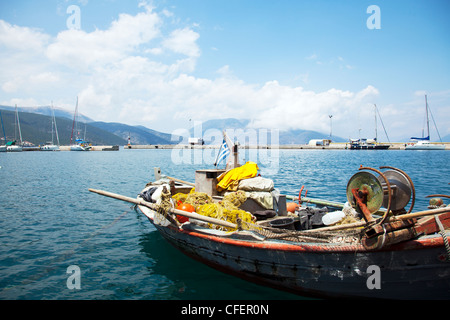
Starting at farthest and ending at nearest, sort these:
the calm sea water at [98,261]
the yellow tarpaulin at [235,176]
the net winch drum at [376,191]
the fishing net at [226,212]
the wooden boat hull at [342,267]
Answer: the yellow tarpaulin at [235,176] < the fishing net at [226,212] < the calm sea water at [98,261] < the net winch drum at [376,191] < the wooden boat hull at [342,267]

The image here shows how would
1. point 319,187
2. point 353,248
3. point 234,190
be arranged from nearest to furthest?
point 353,248 → point 234,190 → point 319,187

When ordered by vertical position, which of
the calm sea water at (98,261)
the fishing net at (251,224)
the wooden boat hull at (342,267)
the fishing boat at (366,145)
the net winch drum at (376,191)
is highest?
the fishing boat at (366,145)

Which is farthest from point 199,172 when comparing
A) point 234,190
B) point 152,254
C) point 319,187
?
point 319,187

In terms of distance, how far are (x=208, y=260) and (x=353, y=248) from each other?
4.14 metres

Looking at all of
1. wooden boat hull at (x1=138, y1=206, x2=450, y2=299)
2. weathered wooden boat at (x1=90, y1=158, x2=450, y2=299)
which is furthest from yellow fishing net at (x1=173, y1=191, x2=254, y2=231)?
wooden boat hull at (x1=138, y1=206, x2=450, y2=299)

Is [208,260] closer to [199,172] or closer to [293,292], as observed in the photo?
[293,292]

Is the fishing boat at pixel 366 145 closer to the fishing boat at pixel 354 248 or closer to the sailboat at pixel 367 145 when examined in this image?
the sailboat at pixel 367 145

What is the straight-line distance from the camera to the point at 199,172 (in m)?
10.7

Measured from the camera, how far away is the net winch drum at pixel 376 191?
18.3 ft

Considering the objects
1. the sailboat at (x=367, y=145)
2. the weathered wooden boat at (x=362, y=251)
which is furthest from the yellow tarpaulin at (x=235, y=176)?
the sailboat at (x=367, y=145)

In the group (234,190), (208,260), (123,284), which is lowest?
(123,284)

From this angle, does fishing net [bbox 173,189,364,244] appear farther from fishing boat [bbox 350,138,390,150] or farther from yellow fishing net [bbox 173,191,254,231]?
fishing boat [bbox 350,138,390,150]

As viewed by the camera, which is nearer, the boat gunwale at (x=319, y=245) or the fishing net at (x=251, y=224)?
the boat gunwale at (x=319, y=245)

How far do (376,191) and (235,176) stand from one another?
5.18 metres
